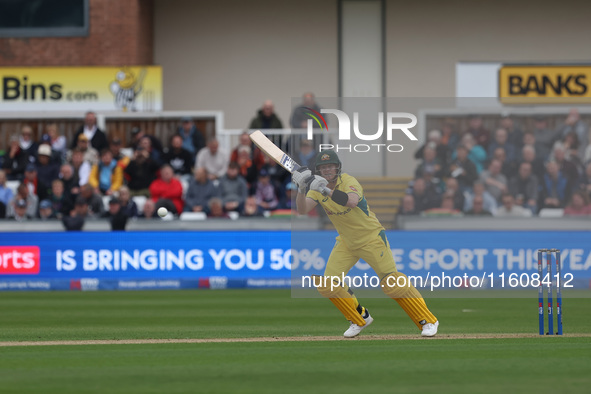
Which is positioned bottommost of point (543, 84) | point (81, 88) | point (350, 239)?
point (350, 239)

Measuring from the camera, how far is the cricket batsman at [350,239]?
39.7 ft

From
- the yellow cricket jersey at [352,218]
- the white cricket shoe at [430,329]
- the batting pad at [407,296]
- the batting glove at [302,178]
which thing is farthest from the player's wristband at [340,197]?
the white cricket shoe at [430,329]

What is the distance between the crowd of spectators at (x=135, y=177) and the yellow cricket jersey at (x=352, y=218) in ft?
31.5

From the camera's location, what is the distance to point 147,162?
2297cm

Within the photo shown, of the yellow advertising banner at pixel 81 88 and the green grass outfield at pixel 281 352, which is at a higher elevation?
the yellow advertising banner at pixel 81 88

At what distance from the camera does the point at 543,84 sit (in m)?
28.0

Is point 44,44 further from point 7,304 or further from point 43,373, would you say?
point 43,373

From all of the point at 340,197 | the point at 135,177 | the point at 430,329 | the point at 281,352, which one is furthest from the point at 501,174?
the point at 281,352

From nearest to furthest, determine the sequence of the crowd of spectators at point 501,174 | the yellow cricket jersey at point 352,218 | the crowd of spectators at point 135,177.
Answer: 1. the yellow cricket jersey at point 352,218
2. the crowd of spectators at point 501,174
3. the crowd of spectators at point 135,177

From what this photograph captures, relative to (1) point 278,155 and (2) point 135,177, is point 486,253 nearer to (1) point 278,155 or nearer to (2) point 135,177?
(1) point 278,155

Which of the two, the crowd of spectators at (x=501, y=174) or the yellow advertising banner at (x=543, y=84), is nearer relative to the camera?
the crowd of spectators at (x=501, y=174)

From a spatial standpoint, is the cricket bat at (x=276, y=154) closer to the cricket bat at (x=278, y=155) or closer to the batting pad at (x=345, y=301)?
the cricket bat at (x=278, y=155)

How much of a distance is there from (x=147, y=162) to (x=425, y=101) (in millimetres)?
7627

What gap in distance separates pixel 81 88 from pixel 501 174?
10.9 meters
